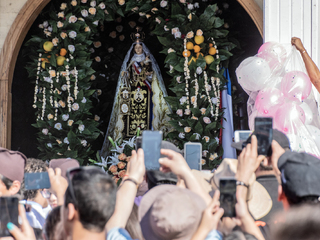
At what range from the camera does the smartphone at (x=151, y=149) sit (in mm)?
1159

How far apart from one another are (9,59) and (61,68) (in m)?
0.59

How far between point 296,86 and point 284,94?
0.36ft

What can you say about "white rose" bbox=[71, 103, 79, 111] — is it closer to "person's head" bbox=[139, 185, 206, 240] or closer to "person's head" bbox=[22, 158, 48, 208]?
"person's head" bbox=[22, 158, 48, 208]

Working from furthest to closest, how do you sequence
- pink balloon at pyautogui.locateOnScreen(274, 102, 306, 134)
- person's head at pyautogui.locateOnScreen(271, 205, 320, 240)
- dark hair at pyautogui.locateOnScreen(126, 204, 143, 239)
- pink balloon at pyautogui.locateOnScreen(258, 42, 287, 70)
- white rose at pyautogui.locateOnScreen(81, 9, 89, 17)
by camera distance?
1. white rose at pyautogui.locateOnScreen(81, 9, 89, 17)
2. pink balloon at pyautogui.locateOnScreen(258, 42, 287, 70)
3. pink balloon at pyautogui.locateOnScreen(274, 102, 306, 134)
4. dark hair at pyautogui.locateOnScreen(126, 204, 143, 239)
5. person's head at pyautogui.locateOnScreen(271, 205, 320, 240)

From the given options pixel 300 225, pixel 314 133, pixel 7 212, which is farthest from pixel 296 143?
pixel 7 212

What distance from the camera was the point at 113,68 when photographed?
489 cm

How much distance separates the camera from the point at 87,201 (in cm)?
97

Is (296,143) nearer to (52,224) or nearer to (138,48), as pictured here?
(52,224)

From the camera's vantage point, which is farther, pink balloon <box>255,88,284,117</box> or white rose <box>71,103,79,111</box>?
white rose <box>71,103,79,111</box>

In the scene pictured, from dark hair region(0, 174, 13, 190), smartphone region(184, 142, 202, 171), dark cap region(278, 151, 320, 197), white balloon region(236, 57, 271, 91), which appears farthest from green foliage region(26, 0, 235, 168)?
dark cap region(278, 151, 320, 197)

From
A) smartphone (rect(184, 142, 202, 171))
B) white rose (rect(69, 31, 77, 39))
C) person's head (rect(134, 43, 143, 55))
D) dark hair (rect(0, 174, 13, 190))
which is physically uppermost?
white rose (rect(69, 31, 77, 39))

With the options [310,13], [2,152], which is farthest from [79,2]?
[2,152]

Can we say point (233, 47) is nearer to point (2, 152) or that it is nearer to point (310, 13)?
point (310, 13)

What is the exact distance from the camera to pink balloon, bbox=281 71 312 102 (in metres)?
2.50
